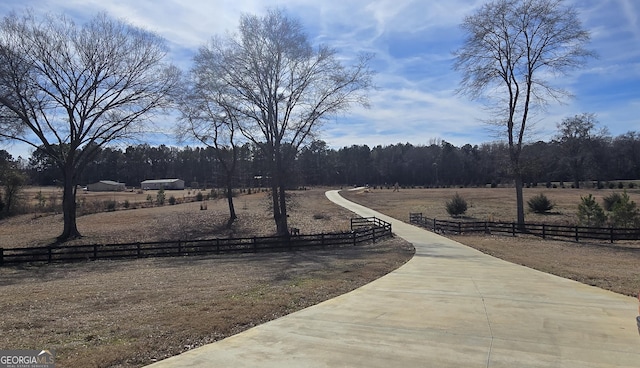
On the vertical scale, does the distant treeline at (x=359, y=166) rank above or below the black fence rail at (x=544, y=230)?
above

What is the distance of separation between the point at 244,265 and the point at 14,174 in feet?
131

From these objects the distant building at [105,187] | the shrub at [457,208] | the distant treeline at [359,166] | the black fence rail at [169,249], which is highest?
the distant treeline at [359,166]

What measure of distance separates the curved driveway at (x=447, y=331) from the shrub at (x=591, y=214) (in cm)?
2468

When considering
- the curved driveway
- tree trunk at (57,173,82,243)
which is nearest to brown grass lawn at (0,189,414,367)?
the curved driveway

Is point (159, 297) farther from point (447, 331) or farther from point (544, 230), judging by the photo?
point (544, 230)

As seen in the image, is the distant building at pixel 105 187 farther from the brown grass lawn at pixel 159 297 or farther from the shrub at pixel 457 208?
the brown grass lawn at pixel 159 297

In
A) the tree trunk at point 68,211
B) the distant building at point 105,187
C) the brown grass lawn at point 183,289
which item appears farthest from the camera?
the distant building at point 105,187

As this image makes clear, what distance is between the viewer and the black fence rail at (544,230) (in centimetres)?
2758

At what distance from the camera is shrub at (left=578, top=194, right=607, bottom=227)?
107 feet

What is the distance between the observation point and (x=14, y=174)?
150ft

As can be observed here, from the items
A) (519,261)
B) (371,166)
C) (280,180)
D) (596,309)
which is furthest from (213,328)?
(371,166)

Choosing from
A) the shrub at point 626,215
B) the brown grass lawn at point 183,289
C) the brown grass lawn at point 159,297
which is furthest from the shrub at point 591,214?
the brown grass lawn at point 159,297

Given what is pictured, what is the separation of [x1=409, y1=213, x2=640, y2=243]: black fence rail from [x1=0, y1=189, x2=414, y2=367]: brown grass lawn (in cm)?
746

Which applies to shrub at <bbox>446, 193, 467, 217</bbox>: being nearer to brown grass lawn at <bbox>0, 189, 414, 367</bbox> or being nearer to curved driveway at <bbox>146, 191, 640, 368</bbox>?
brown grass lawn at <bbox>0, 189, 414, 367</bbox>
